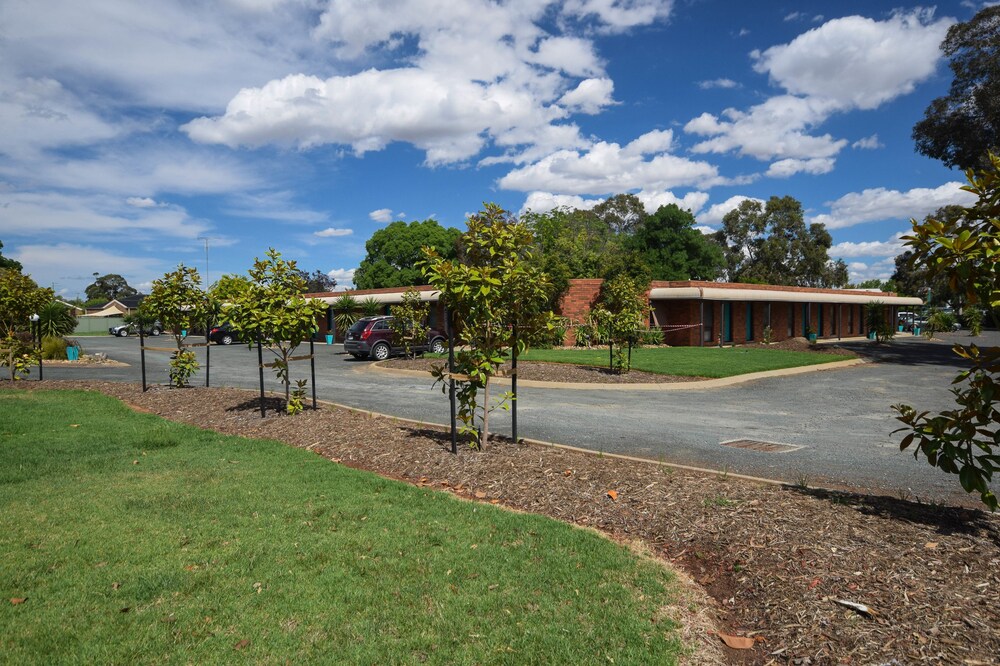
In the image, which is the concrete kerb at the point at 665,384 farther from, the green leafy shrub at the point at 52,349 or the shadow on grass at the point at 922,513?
the green leafy shrub at the point at 52,349

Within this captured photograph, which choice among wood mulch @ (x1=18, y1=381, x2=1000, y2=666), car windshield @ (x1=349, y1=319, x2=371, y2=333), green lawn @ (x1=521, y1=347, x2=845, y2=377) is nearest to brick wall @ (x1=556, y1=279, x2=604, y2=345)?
green lawn @ (x1=521, y1=347, x2=845, y2=377)

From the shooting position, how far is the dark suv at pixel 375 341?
24.6 m

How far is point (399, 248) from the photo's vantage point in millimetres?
60000

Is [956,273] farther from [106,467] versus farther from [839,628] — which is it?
[106,467]

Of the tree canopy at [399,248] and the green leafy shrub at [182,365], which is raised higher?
the tree canopy at [399,248]

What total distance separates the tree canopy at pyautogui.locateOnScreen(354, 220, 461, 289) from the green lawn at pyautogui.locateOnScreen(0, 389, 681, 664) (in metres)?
52.9

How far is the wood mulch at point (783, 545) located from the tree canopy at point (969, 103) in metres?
30.9

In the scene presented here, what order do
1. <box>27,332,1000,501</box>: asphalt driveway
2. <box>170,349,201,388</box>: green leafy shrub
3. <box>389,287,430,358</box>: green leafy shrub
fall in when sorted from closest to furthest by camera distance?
<box>27,332,1000,501</box>: asphalt driveway
<box>170,349,201,388</box>: green leafy shrub
<box>389,287,430,358</box>: green leafy shrub

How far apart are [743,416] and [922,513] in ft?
21.1

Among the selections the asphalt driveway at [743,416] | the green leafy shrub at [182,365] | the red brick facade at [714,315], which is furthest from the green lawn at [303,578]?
the red brick facade at [714,315]

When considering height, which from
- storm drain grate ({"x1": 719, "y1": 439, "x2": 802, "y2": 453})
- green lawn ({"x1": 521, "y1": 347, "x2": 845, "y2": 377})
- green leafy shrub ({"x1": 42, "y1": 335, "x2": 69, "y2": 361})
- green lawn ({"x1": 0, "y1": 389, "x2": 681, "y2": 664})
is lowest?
storm drain grate ({"x1": 719, "y1": 439, "x2": 802, "y2": 453})

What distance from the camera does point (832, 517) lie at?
4945 millimetres

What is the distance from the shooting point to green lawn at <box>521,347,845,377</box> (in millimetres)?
17719

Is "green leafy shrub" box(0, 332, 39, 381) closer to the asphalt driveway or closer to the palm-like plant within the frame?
the asphalt driveway
